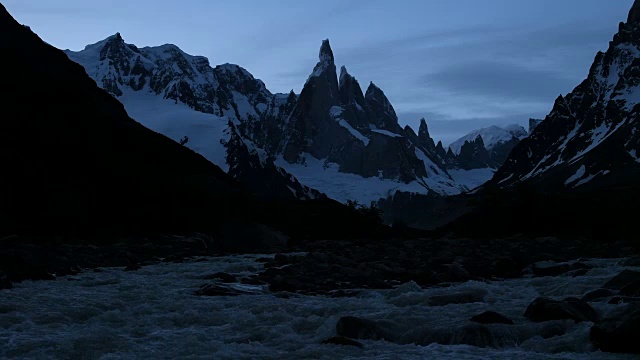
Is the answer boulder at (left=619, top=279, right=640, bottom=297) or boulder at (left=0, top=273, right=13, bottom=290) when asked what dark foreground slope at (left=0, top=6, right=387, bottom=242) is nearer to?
boulder at (left=0, top=273, right=13, bottom=290)

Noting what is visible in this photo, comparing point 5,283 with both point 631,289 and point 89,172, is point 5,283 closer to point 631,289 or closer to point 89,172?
point 631,289

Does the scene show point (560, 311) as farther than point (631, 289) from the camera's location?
No

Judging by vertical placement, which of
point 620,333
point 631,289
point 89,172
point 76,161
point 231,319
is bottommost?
point 231,319

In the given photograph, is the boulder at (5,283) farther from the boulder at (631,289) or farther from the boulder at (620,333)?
the boulder at (631,289)

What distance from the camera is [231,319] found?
2256 centimetres

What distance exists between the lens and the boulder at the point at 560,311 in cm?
1931

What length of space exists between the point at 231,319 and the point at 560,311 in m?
10.0

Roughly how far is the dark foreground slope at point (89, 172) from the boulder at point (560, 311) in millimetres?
55396

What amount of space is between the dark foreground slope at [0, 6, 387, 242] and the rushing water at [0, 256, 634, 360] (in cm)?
4210

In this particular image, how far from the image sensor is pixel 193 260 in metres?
51.3

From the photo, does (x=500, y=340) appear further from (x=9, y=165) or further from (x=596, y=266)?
(x=9, y=165)

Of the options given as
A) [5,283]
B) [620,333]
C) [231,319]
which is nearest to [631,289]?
[620,333]

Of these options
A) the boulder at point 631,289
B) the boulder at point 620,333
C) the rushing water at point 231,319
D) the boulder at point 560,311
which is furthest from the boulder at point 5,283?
the boulder at point 631,289

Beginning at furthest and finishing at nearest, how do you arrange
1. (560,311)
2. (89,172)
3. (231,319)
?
(89,172)
(231,319)
(560,311)
